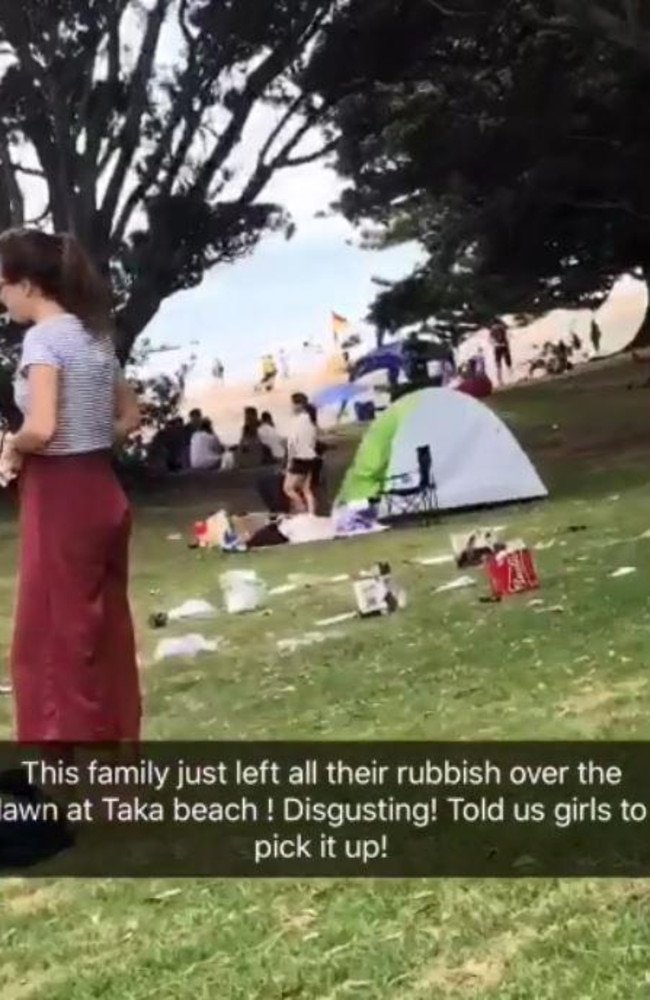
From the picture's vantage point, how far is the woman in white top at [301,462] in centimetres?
591

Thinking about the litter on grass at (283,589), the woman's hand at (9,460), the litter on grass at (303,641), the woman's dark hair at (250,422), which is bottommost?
the litter on grass at (303,641)

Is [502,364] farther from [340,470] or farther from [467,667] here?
[467,667]

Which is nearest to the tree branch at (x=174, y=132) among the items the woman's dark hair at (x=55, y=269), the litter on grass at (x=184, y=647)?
the litter on grass at (x=184, y=647)

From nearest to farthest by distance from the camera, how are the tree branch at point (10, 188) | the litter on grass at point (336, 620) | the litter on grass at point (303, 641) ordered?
1. the litter on grass at point (303, 641)
2. the litter on grass at point (336, 620)
3. the tree branch at point (10, 188)

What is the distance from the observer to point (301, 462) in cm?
605

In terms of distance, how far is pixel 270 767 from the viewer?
2.00 meters

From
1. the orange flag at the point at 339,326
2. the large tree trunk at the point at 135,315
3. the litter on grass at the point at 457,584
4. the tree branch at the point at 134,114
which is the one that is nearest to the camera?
the litter on grass at the point at 457,584

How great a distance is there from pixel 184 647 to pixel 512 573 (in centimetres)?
77

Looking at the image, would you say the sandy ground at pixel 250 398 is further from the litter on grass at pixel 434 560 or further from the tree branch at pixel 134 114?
the tree branch at pixel 134 114

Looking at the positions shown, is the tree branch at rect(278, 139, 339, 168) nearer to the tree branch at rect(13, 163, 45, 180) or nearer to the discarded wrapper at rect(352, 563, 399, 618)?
the tree branch at rect(13, 163, 45, 180)

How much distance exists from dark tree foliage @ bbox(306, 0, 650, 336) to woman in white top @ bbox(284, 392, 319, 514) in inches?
23.0

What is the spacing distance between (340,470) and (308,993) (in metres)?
4.60

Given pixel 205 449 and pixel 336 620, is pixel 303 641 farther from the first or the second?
pixel 205 449

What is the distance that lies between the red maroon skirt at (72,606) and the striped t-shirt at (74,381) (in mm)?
23
